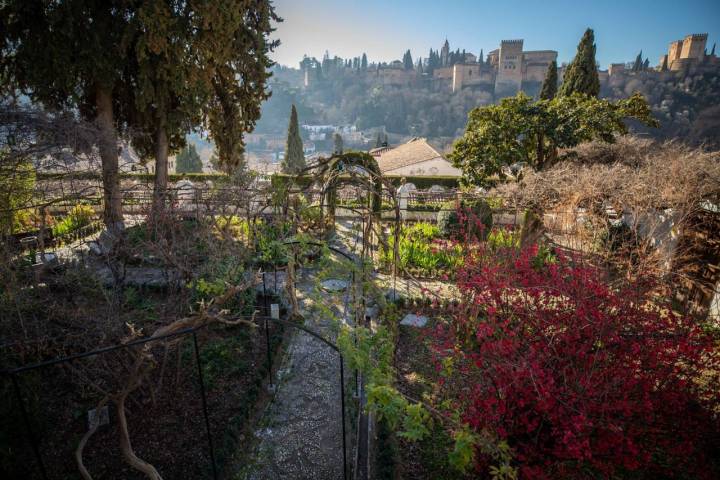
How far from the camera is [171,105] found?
10477 millimetres

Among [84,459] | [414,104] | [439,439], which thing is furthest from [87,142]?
[414,104]

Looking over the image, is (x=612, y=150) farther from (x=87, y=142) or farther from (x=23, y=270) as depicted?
(x=23, y=270)

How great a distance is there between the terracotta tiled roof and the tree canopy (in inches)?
579

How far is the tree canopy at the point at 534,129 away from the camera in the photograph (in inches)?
395

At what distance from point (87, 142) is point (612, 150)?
13.0 metres

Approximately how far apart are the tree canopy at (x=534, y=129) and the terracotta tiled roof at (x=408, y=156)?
14.7m

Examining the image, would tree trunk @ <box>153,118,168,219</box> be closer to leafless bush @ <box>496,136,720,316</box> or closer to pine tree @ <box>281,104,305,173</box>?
leafless bush @ <box>496,136,720,316</box>

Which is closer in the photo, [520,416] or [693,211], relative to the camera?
[520,416]

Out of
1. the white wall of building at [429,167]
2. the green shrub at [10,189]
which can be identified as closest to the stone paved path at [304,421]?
the green shrub at [10,189]

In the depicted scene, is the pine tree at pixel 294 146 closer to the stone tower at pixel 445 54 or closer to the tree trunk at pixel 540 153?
the tree trunk at pixel 540 153

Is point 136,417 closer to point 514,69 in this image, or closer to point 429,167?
point 429,167

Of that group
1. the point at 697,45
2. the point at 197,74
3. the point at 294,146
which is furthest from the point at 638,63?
the point at 197,74

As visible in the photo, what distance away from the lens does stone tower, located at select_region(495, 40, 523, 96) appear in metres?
73.3

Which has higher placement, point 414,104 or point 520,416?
point 414,104
